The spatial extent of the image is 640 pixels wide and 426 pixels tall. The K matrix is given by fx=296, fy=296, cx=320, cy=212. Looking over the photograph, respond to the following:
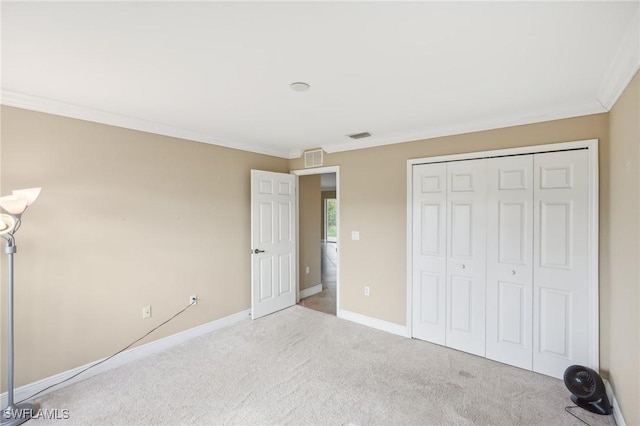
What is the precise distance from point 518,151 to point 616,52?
1.18 m

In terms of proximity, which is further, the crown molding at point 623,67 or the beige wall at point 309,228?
the beige wall at point 309,228

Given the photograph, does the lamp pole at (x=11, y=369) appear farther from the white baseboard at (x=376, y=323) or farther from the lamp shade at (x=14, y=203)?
the white baseboard at (x=376, y=323)

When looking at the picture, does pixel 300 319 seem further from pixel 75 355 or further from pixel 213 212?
pixel 75 355

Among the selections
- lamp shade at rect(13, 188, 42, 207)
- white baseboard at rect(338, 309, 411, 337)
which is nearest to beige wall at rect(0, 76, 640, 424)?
white baseboard at rect(338, 309, 411, 337)

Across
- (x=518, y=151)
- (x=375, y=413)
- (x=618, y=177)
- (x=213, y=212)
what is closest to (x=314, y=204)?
(x=213, y=212)

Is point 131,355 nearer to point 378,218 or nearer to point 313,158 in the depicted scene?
point 378,218

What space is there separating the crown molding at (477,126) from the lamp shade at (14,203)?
3139mm

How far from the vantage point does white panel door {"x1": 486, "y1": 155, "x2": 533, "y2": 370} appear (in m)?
2.77

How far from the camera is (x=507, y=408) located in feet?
7.34

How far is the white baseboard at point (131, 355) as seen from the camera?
2350mm

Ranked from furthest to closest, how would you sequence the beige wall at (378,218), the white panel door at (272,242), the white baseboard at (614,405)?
the white panel door at (272,242) < the beige wall at (378,218) < the white baseboard at (614,405)

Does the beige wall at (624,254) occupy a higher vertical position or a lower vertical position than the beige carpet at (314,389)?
higher

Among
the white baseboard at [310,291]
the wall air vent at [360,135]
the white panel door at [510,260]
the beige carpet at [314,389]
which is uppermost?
the wall air vent at [360,135]

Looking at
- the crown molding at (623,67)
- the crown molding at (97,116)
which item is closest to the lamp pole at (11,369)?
the crown molding at (97,116)
